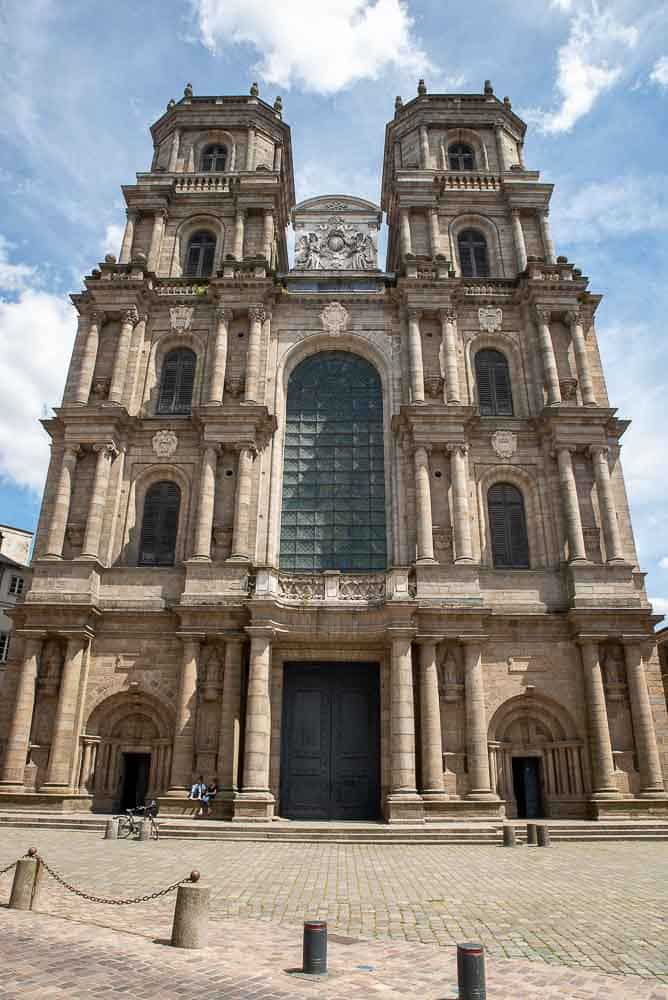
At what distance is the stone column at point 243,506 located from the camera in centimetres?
2743

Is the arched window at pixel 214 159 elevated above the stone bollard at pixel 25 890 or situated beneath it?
elevated above

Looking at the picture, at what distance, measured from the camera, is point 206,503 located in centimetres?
2828

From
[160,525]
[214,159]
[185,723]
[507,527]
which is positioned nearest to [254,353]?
Result: [160,525]

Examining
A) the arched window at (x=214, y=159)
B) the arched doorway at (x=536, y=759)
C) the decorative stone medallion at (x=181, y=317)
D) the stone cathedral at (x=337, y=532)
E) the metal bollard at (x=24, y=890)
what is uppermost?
the arched window at (x=214, y=159)

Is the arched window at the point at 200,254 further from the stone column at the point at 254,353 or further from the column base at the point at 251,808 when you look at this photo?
the column base at the point at 251,808

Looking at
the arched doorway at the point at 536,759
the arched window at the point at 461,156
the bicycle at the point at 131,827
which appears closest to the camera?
the bicycle at the point at 131,827

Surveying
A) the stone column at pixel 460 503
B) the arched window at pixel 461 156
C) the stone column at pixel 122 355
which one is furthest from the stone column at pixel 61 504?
the arched window at pixel 461 156

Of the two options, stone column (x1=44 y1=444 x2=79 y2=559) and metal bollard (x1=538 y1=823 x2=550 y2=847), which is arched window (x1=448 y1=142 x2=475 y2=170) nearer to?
stone column (x1=44 y1=444 x2=79 y2=559)

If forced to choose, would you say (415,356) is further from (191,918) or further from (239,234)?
(191,918)

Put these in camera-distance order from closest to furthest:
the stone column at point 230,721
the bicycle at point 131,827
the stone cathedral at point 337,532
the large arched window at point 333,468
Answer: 1. the bicycle at point 131,827
2. the stone column at point 230,721
3. the stone cathedral at point 337,532
4. the large arched window at point 333,468

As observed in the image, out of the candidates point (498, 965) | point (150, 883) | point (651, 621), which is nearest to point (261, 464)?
point (651, 621)

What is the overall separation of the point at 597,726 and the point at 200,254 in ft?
95.4

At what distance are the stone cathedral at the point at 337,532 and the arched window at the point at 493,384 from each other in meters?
0.15

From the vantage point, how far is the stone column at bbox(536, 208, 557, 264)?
1389 inches
